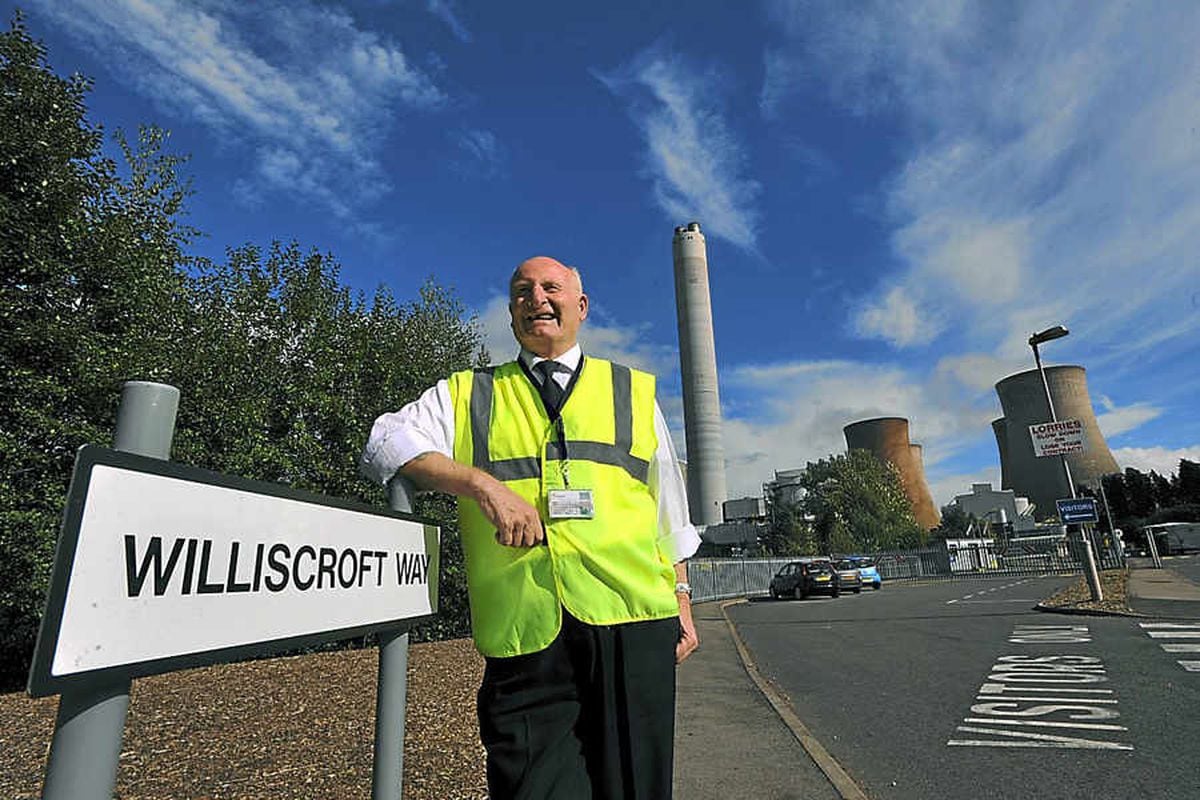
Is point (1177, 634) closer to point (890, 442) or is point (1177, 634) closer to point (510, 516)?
point (510, 516)

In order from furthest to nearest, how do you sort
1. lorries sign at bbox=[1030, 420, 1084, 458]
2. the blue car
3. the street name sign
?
the blue car, the street name sign, lorries sign at bbox=[1030, 420, 1084, 458]

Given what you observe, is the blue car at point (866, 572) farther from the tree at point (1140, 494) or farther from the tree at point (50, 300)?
the tree at point (1140, 494)

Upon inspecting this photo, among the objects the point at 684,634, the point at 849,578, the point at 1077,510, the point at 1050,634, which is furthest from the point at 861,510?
the point at 684,634

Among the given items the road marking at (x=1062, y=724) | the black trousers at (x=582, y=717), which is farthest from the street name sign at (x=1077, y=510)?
the black trousers at (x=582, y=717)

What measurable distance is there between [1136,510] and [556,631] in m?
103

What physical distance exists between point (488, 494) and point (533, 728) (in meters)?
0.57

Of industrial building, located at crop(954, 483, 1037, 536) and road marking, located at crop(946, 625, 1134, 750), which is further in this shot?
industrial building, located at crop(954, 483, 1037, 536)

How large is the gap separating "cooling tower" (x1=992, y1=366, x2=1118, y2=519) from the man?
45.1 m

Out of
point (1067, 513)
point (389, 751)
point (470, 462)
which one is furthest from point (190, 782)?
point (1067, 513)

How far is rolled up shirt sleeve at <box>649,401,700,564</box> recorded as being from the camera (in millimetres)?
2172

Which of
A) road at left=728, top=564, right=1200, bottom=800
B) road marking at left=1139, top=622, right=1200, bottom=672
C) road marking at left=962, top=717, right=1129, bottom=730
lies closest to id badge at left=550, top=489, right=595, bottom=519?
road at left=728, top=564, right=1200, bottom=800

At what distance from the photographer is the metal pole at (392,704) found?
180 cm

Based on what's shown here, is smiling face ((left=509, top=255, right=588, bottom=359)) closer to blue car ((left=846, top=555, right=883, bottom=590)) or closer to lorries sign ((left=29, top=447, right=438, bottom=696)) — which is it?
lorries sign ((left=29, top=447, right=438, bottom=696))

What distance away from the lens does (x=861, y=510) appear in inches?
2159
